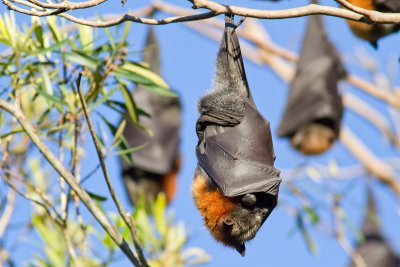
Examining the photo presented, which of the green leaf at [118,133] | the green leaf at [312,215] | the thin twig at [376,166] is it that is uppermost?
the green leaf at [118,133]

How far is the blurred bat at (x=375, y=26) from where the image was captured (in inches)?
207

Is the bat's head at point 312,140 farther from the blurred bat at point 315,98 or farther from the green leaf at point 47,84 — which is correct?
the green leaf at point 47,84

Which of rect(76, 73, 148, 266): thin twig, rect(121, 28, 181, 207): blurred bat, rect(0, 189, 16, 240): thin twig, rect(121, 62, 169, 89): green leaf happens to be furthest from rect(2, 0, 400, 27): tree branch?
rect(121, 28, 181, 207): blurred bat

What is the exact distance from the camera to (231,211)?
4.53m

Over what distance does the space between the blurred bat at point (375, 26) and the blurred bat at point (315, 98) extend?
5.61 metres

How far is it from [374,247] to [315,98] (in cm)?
305

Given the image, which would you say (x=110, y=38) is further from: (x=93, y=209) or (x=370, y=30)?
(x=370, y=30)

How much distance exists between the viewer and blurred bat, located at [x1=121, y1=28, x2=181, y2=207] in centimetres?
1134

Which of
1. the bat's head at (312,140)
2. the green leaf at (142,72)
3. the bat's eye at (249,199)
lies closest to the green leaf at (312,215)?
the bat's eye at (249,199)

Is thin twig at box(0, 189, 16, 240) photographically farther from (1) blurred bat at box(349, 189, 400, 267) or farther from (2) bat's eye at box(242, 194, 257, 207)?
(1) blurred bat at box(349, 189, 400, 267)

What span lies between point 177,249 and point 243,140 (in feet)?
5.93

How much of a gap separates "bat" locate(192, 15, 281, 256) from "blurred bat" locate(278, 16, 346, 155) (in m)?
7.63

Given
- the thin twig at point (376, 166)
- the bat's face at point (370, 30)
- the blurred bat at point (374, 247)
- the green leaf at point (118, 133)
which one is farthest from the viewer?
the blurred bat at point (374, 247)

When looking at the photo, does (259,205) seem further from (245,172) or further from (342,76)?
(342,76)
